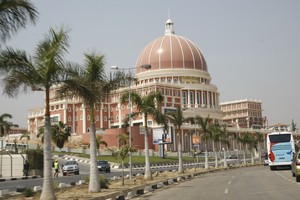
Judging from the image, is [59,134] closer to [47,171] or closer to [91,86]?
[91,86]

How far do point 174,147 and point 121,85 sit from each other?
7299 cm

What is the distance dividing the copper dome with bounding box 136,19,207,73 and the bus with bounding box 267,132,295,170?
2822 inches

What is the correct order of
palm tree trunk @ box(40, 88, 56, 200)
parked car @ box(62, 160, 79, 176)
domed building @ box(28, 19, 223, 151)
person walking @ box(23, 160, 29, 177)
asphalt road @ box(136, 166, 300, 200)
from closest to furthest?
palm tree trunk @ box(40, 88, 56, 200), asphalt road @ box(136, 166, 300, 200), person walking @ box(23, 160, 29, 177), parked car @ box(62, 160, 79, 176), domed building @ box(28, 19, 223, 151)

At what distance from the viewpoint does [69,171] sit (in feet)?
148

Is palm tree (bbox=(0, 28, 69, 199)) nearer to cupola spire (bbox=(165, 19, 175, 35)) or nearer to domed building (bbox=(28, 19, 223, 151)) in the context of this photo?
domed building (bbox=(28, 19, 223, 151))

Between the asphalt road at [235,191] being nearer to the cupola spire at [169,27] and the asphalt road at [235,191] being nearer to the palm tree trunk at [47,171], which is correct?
Result: the palm tree trunk at [47,171]

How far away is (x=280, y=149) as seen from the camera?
38.9m

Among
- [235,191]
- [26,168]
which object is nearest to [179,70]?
[26,168]

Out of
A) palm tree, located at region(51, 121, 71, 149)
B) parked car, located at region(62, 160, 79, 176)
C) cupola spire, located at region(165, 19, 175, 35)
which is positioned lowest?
parked car, located at region(62, 160, 79, 176)

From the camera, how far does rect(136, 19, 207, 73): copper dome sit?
110188 mm

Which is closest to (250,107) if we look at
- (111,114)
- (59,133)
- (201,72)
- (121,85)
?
(201,72)

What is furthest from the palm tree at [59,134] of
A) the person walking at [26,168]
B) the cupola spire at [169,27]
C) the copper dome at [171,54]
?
the cupola spire at [169,27]

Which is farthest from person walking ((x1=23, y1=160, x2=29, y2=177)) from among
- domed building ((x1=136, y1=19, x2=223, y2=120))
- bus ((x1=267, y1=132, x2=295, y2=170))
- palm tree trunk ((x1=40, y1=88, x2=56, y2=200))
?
domed building ((x1=136, y1=19, x2=223, y2=120))

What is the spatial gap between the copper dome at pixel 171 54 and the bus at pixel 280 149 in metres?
71.7
